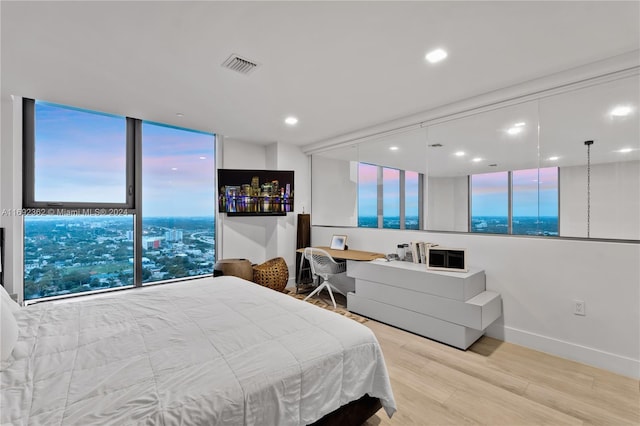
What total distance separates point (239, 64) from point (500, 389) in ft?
10.6

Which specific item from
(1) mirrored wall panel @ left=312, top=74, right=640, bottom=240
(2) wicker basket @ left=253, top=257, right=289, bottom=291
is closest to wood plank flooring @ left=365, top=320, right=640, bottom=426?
(1) mirrored wall panel @ left=312, top=74, right=640, bottom=240

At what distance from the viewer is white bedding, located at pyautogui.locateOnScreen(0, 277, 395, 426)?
39.3 inches

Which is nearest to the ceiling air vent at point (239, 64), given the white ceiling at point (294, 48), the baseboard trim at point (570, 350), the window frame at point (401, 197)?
the white ceiling at point (294, 48)

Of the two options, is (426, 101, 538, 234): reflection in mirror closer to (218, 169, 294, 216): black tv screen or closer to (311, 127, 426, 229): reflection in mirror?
(311, 127, 426, 229): reflection in mirror

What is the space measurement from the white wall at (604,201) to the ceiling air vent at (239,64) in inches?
116

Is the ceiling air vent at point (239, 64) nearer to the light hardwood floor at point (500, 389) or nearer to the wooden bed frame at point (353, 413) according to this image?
the wooden bed frame at point (353, 413)

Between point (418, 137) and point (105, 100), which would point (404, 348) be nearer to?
point (418, 137)

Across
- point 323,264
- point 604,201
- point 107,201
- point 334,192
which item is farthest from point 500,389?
point 107,201

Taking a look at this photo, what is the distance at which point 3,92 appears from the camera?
2.81 metres

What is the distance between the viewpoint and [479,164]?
326 centimetres

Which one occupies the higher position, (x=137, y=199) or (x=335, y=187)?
(x=335, y=187)

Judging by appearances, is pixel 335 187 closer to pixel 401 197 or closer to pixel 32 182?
pixel 401 197

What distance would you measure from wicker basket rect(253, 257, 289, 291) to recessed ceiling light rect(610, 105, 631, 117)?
4.06 metres

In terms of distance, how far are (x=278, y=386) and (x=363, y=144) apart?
149 inches
